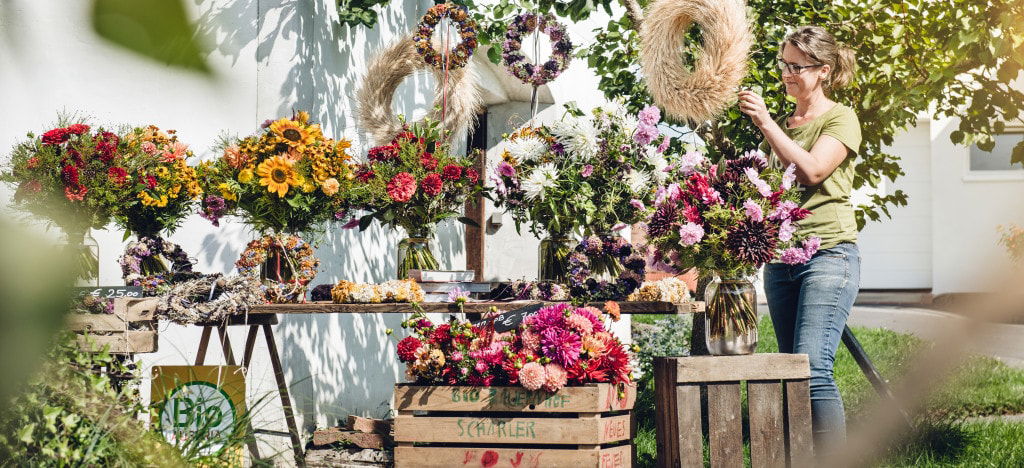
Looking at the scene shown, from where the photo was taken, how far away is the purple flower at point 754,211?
250 cm

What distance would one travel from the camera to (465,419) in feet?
8.10

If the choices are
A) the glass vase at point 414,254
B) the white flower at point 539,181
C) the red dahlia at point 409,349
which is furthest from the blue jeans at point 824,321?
the glass vase at point 414,254

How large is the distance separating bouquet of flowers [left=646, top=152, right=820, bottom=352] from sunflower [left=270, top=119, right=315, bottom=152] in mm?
1129

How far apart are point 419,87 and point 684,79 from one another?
2.49 metres

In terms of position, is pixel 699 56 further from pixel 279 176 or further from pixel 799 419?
pixel 279 176

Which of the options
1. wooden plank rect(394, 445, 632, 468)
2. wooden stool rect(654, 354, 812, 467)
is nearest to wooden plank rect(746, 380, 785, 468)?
wooden stool rect(654, 354, 812, 467)

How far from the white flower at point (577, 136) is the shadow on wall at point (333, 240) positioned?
1034mm

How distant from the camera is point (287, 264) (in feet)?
10.0

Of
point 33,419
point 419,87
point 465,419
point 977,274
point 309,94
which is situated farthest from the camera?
point 419,87

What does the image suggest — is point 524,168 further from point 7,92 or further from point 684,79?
point 7,92

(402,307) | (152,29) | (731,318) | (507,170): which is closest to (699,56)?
(507,170)

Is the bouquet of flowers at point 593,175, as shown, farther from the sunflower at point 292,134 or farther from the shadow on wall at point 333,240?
the shadow on wall at point 333,240

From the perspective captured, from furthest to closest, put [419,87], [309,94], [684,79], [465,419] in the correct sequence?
[419,87], [309,94], [684,79], [465,419]

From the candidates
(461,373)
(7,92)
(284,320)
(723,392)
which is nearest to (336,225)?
(284,320)
